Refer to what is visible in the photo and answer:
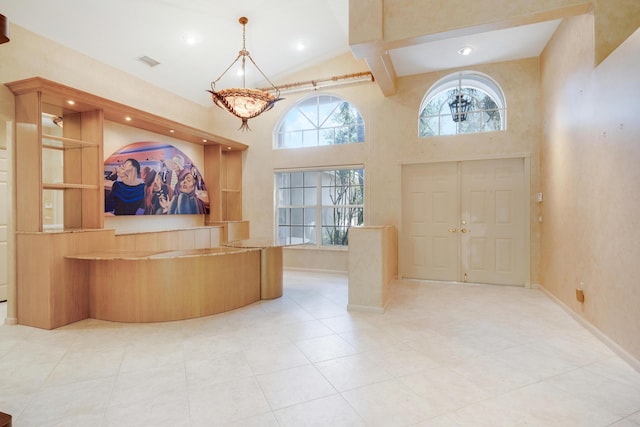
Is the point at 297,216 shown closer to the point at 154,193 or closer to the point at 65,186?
the point at 154,193

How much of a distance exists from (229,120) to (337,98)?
228 cm

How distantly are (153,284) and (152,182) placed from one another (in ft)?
7.49

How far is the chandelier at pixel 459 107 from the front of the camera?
5.34 m

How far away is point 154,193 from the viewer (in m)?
5.20

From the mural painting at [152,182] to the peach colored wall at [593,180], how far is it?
5578 mm

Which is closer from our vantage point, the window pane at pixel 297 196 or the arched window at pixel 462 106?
the arched window at pixel 462 106

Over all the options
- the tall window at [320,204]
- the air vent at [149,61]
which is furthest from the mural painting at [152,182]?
the tall window at [320,204]

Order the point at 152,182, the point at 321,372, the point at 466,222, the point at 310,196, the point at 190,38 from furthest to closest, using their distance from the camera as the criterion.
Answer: the point at 310,196
the point at 466,222
the point at 152,182
the point at 190,38
the point at 321,372

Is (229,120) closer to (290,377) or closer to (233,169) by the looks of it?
(233,169)

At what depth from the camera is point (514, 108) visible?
4.99m

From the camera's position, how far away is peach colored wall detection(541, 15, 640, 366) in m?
2.54

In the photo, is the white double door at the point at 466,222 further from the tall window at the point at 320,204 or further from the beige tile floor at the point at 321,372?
the beige tile floor at the point at 321,372

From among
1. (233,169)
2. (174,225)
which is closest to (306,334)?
(174,225)

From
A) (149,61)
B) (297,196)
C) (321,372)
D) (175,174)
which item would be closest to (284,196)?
(297,196)
